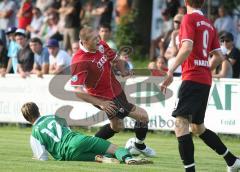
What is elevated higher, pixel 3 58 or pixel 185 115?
pixel 185 115

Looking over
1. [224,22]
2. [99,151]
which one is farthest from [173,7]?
[99,151]

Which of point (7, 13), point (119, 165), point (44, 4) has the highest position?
point (44, 4)

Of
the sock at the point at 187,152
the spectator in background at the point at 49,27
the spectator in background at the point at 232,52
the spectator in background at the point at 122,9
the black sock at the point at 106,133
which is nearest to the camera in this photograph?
the sock at the point at 187,152

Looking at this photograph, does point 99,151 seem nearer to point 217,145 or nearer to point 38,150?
point 38,150

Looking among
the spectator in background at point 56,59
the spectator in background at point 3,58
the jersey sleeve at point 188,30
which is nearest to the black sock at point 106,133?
the jersey sleeve at point 188,30

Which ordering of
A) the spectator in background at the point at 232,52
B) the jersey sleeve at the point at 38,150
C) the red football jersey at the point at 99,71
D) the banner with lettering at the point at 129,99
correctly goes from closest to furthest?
1. the jersey sleeve at the point at 38,150
2. the red football jersey at the point at 99,71
3. the banner with lettering at the point at 129,99
4. the spectator in background at the point at 232,52

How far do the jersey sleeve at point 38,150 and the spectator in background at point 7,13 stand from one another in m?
14.8

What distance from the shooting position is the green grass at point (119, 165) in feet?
36.4

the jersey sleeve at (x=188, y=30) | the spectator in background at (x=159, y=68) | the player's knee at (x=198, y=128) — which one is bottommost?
the spectator in background at (x=159, y=68)

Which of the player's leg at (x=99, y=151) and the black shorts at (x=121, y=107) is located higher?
the black shorts at (x=121, y=107)

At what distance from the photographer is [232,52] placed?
1866 centimetres

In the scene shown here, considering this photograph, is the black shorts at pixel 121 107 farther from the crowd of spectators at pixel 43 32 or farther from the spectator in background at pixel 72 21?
the spectator in background at pixel 72 21

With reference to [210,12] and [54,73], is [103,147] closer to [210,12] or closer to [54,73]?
[54,73]

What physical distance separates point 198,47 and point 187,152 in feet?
4.30
